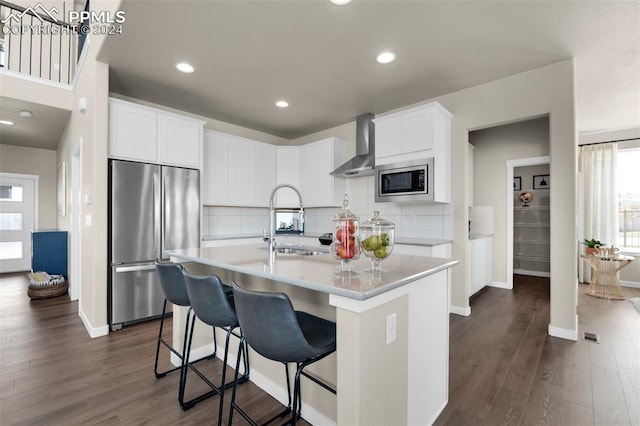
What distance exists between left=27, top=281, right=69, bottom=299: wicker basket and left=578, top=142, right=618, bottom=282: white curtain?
838 centimetres

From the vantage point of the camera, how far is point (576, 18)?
2.26m

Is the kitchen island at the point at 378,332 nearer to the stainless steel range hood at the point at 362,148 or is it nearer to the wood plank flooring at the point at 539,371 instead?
the wood plank flooring at the point at 539,371

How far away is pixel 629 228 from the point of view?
16.4 ft

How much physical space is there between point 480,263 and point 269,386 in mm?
3787

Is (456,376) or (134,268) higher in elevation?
(134,268)

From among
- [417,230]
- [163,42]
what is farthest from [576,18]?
[163,42]

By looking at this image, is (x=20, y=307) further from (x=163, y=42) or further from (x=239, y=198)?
(x=163, y=42)

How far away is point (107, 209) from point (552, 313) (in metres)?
4.61

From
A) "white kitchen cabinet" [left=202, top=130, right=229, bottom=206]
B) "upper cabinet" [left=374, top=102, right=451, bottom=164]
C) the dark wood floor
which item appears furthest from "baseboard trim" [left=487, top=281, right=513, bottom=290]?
"white kitchen cabinet" [left=202, top=130, right=229, bottom=206]

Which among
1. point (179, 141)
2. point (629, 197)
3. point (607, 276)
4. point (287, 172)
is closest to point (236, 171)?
point (287, 172)

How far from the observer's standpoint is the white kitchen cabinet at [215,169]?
4207 mm

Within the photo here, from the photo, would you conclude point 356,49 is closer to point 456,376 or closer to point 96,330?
point 456,376

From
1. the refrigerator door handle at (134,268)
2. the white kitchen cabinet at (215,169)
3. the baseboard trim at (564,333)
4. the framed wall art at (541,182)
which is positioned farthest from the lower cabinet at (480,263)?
the refrigerator door handle at (134,268)

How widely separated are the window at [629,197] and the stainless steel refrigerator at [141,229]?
6831 mm
